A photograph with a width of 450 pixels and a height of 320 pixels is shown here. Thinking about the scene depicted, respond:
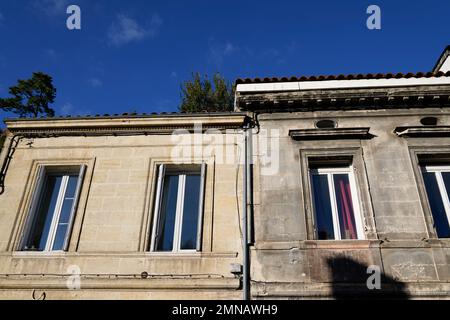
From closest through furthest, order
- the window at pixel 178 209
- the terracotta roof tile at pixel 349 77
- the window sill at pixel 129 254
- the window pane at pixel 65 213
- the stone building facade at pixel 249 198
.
Result: the stone building facade at pixel 249 198
the window sill at pixel 129 254
the window at pixel 178 209
the window pane at pixel 65 213
the terracotta roof tile at pixel 349 77

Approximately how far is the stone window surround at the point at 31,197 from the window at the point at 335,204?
189 inches

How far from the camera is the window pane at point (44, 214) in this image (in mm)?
7141

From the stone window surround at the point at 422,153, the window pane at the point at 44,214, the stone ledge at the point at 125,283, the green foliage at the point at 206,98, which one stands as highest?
the green foliage at the point at 206,98

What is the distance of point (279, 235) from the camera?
6715 mm

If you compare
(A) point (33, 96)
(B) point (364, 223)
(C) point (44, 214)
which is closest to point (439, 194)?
(B) point (364, 223)

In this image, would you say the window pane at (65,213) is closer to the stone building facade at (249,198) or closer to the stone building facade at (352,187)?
the stone building facade at (249,198)

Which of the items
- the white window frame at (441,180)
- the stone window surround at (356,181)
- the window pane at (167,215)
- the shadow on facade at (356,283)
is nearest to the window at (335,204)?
the stone window surround at (356,181)

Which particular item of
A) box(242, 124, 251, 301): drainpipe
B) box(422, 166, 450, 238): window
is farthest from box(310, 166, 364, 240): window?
box(422, 166, 450, 238): window

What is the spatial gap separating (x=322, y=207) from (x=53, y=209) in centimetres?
576

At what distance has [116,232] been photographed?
6.91 m
